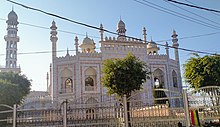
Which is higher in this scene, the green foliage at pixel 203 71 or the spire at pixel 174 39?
the spire at pixel 174 39

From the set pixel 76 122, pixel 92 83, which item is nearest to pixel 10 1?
pixel 76 122

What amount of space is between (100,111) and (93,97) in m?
14.6

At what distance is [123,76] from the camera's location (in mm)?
14273

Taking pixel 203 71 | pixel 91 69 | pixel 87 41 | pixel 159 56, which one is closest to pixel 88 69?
pixel 91 69

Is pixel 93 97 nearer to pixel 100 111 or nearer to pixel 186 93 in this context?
pixel 100 111

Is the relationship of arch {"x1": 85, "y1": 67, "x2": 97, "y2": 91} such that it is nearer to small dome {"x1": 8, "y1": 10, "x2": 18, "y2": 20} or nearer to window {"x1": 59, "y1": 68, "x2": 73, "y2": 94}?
window {"x1": 59, "y1": 68, "x2": 73, "y2": 94}

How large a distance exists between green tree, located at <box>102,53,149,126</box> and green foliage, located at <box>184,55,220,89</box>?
327 cm

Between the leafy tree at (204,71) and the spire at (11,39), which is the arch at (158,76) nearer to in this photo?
the leafy tree at (204,71)

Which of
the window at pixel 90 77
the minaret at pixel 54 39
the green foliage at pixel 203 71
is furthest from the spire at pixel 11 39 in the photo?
the green foliage at pixel 203 71

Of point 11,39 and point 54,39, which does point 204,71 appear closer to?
point 54,39

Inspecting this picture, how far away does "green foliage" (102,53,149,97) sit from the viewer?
14289mm

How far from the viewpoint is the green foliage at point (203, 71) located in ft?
51.0

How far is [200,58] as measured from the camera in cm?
1612

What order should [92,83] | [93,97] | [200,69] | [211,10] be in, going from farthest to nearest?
[92,83], [93,97], [200,69], [211,10]
